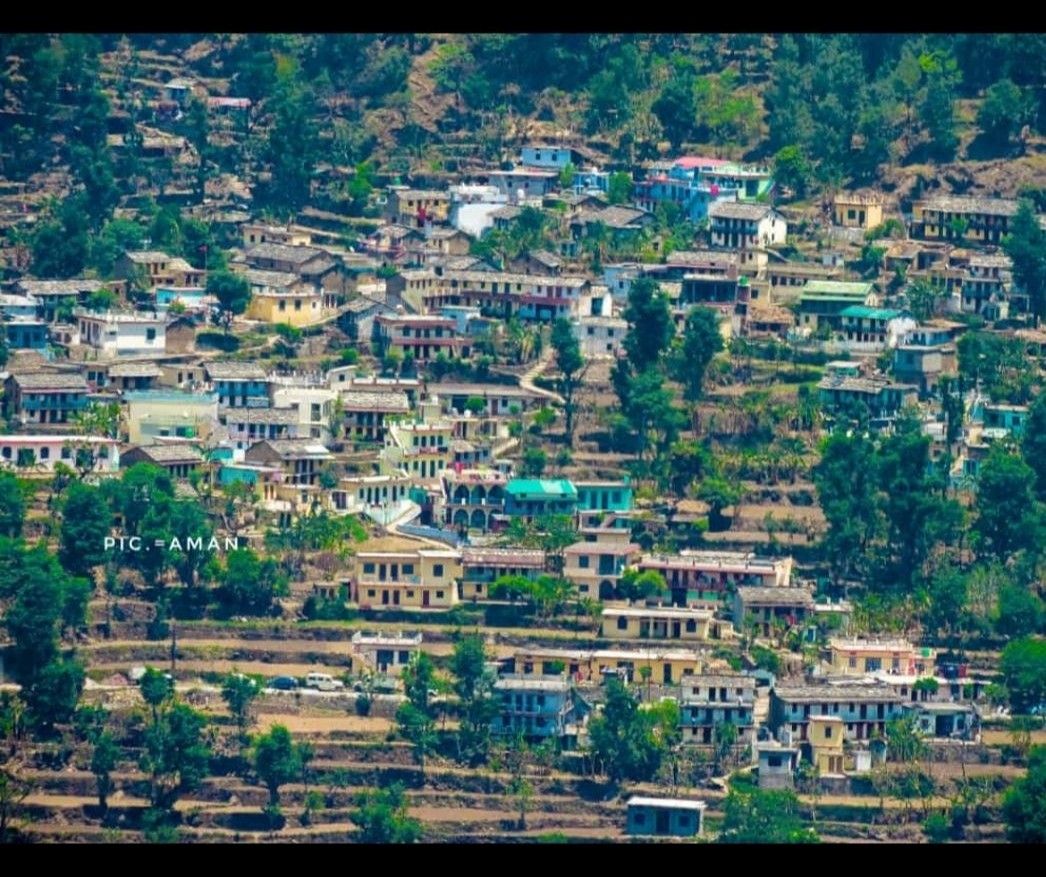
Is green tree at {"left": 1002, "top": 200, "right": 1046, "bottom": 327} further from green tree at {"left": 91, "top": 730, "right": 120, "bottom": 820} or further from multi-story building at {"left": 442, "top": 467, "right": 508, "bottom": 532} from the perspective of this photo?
green tree at {"left": 91, "top": 730, "right": 120, "bottom": 820}

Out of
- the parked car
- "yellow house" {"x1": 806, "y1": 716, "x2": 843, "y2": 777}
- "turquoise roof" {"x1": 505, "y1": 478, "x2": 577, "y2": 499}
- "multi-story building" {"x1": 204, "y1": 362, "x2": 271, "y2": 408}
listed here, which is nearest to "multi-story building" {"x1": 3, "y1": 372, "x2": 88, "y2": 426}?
"multi-story building" {"x1": 204, "y1": 362, "x2": 271, "y2": 408}

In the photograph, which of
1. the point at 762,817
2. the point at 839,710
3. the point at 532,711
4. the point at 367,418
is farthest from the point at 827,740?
the point at 367,418

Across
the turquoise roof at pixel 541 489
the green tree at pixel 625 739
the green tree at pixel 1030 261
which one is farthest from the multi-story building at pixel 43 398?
the green tree at pixel 1030 261

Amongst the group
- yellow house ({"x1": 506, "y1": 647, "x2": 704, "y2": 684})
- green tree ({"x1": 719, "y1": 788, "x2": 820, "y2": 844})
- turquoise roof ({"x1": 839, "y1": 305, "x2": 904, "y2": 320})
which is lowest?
green tree ({"x1": 719, "y1": 788, "x2": 820, "y2": 844})

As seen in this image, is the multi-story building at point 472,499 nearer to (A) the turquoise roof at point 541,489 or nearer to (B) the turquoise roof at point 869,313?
(A) the turquoise roof at point 541,489

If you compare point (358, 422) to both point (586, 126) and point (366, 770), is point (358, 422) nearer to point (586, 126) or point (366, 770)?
point (366, 770)
